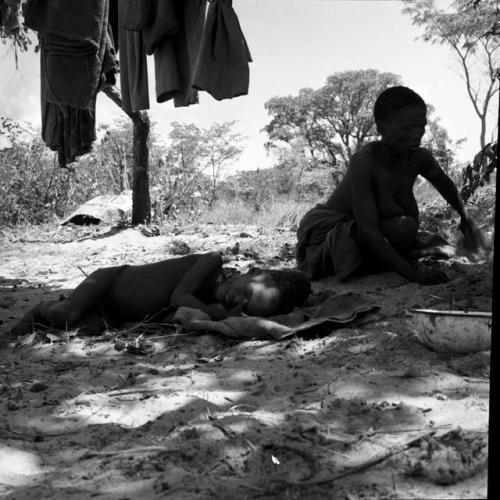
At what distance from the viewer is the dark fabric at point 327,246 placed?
4395 millimetres

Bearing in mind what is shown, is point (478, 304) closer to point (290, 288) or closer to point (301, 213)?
point (290, 288)

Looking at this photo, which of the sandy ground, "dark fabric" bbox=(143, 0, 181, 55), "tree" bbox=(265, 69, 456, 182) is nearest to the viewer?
the sandy ground

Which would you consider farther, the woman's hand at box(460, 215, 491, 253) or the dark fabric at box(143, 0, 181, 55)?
the woman's hand at box(460, 215, 491, 253)

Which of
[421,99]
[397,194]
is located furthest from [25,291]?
[421,99]

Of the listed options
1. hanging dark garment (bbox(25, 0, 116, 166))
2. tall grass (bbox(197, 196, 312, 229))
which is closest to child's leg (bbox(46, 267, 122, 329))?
hanging dark garment (bbox(25, 0, 116, 166))

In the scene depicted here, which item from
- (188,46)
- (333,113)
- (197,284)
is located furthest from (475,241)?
(333,113)

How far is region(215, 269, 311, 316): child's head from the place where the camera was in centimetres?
364

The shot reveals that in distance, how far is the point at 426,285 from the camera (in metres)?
3.83

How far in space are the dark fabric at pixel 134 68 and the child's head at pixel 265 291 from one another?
1.70 meters

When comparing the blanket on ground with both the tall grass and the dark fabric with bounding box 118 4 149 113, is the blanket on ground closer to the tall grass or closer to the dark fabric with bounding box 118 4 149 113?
the dark fabric with bounding box 118 4 149 113

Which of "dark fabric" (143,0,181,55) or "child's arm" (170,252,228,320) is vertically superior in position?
"dark fabric" (143,0,181,55)

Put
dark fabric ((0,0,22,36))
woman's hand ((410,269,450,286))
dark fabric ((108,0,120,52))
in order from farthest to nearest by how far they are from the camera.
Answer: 1. dark fabric ((108,0,120,52))
2. dark fabric ((0,0,22,36))
3. woman's hand ((410,269,450,286))

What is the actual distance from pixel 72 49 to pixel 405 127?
2217 millimetres

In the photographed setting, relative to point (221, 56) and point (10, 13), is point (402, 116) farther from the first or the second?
point (10, 13)
